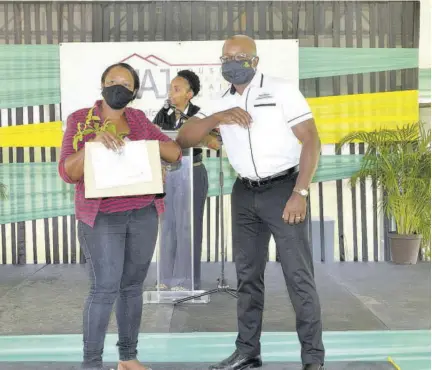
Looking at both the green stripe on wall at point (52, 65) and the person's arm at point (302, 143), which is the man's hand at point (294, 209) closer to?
the person's arm at point (302, 143)

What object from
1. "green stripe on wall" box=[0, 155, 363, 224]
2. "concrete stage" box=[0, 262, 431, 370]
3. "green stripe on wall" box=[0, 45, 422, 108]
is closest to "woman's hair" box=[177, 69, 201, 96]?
"concrete stage" box=[0, 262, 431, 370]

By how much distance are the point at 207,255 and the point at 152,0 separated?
261 centimetres

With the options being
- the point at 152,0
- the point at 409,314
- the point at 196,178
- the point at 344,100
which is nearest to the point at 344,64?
the point at 344,100

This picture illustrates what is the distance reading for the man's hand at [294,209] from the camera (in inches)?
114

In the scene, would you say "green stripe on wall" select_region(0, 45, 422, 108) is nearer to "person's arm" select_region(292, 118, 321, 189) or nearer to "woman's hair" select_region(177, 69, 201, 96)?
"woman's hair" select_region(177, 69, 201, 96)

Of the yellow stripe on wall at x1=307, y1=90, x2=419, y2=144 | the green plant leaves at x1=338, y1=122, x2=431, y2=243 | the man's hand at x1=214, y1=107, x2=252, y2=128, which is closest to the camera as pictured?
the man's hand at x1=214, y1=107, x2=252, y2=128

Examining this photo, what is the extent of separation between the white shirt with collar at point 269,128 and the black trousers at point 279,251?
10 centimetres

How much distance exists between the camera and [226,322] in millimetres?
4273

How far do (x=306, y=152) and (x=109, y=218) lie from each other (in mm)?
881

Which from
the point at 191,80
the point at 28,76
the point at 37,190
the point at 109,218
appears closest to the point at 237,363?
the point at 109,218

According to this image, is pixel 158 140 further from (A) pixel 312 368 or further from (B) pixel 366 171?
(B) pixel 366 171

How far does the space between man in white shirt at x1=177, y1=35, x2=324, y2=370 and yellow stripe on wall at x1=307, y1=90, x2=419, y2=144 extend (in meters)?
3.85

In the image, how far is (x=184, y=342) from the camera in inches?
149

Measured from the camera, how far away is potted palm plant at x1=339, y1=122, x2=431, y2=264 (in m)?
6.50
